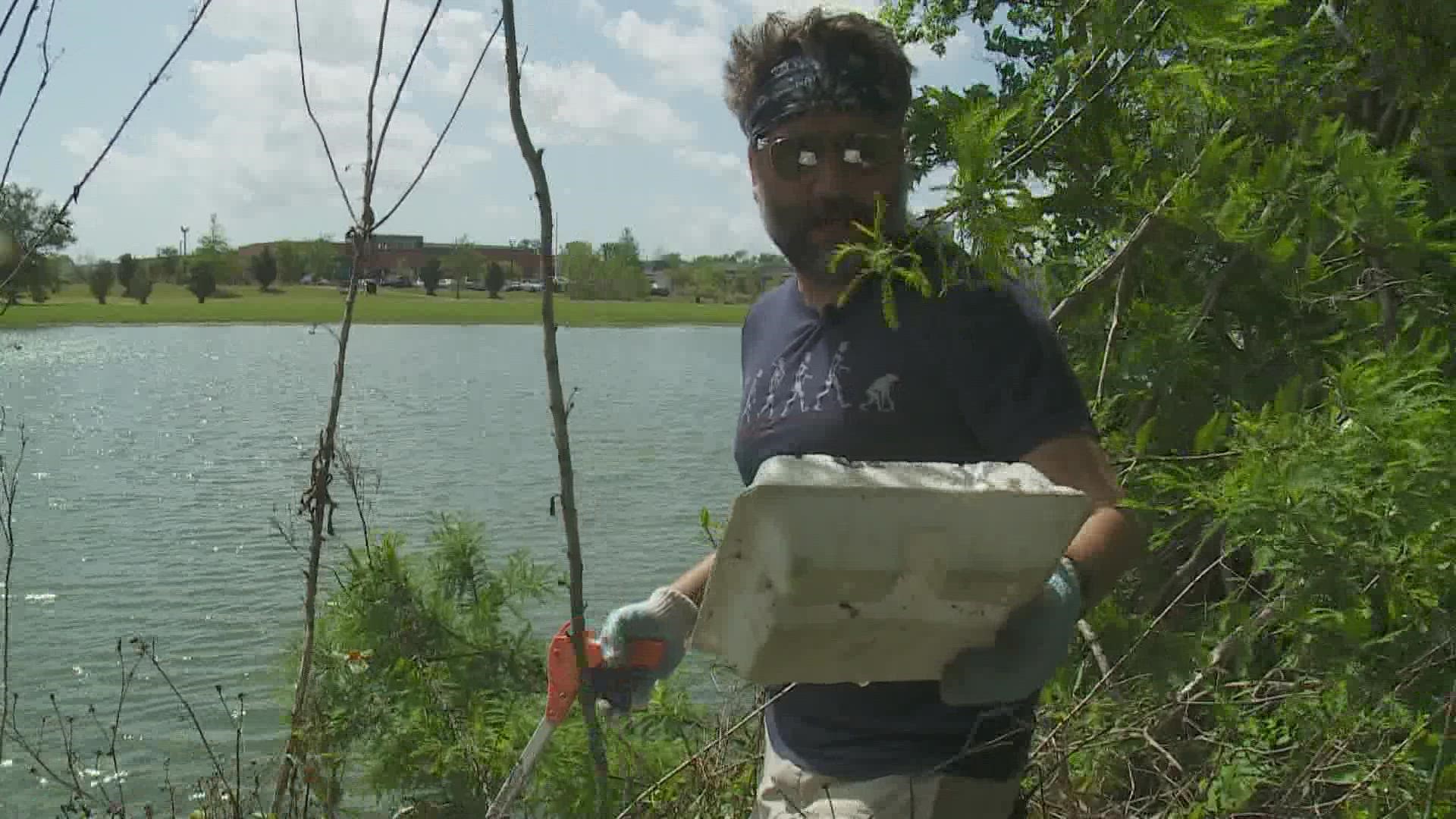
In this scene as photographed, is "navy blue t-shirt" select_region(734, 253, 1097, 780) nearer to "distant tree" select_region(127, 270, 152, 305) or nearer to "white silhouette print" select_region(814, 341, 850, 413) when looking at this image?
"white silhouette print" select_region(814, 341, 850, 413)

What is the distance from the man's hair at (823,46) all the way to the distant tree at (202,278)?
234 ft

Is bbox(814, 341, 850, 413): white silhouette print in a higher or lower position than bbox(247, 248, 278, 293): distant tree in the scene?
lower

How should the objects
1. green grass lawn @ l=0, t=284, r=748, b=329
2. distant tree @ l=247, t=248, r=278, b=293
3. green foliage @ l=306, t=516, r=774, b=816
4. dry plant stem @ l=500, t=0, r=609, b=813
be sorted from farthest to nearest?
distant tree @ l=247, t=248, r=278, b=293, green grass lawn @ l=0, t=284, r=748, b=329, green foliage @ l=306, t=516, r=774, b=816, dry plant stem @ l=500, t=0, r=609, b=813

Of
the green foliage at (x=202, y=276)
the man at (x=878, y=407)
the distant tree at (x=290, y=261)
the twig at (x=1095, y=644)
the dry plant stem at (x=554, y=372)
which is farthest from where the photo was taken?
the distant tree at (x=290, y=261)

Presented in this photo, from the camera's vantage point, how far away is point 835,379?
1916 mm

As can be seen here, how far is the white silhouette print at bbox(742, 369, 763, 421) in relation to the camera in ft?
7.11

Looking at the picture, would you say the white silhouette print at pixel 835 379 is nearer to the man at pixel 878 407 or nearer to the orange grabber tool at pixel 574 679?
the man at pixel 878 407

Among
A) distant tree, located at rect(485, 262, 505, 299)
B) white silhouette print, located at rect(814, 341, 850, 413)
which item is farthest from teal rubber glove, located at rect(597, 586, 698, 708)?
distant tree, located at rect(485, 262, 505, 299)

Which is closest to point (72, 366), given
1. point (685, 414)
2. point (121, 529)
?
point (685, 414)

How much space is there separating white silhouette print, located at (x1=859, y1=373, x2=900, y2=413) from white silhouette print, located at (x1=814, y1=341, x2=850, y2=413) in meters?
0.05

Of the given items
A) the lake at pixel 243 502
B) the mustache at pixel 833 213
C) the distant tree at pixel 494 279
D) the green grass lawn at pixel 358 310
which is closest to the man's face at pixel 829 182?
the mustache at pixel 833 213

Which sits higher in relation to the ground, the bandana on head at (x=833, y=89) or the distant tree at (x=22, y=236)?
the bandana on head at (x=833, y=89)

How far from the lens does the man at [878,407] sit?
1.71m

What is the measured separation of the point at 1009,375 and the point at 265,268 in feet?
275
